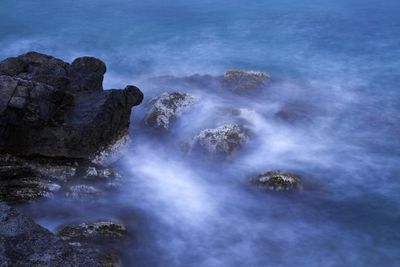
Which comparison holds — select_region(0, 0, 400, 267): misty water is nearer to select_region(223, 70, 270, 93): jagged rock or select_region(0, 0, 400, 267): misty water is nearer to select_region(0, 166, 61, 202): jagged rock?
select_region(0, 166, 61, 202): jagged rock

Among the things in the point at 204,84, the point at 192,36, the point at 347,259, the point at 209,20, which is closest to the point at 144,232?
the point at 347,259

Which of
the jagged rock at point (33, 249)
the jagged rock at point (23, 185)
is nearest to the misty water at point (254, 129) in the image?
the jagged rock at point (23, 185)

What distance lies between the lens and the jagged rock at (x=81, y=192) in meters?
12.7

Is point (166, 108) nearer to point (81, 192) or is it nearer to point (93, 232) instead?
point (81, 192)

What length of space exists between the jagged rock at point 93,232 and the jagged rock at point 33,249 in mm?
1382

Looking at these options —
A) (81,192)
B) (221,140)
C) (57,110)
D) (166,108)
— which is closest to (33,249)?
(81,192)

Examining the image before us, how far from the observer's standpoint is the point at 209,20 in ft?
95.4

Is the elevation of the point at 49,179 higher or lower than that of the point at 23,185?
higher

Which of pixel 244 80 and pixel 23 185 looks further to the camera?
pixel 244 80

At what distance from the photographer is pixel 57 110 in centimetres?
1361

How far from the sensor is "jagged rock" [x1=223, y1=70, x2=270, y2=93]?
19.6m

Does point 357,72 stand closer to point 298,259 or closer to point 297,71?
point 297,71

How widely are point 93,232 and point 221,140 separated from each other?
17.4 ft

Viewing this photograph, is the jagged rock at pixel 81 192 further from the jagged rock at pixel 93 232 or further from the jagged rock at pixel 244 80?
the jagged rock at pixel 244 80
